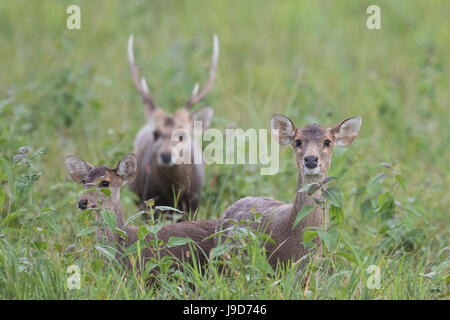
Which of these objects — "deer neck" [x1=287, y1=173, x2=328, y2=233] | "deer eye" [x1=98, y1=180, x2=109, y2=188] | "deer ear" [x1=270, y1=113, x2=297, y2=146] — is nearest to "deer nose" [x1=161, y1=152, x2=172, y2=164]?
"deer eye" [x1=98, y1=180, x2=109, y2=188]

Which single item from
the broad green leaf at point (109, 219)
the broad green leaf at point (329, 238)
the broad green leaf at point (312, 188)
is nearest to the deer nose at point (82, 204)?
the broad green leaf at point (109, 219)

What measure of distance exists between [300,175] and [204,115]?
2818 mm

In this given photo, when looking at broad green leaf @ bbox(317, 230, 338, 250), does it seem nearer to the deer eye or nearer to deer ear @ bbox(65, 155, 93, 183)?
the deer eye

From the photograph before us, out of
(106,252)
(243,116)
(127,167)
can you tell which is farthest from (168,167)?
(106,252)

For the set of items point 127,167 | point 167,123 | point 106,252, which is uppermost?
point 167,123

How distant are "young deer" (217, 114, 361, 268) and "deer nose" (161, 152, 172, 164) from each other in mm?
1845

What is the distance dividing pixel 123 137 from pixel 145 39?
4.53m

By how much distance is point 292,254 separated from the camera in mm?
4566

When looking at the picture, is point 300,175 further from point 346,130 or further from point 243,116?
point 243,116

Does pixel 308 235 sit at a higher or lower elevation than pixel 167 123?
lower

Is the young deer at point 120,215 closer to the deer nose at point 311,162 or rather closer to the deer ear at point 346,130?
the deer nose at point 311,162

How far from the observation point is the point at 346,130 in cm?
490

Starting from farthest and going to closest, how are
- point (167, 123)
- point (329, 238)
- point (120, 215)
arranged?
1. point (167, 123)
2. point (120, 215)
3. point (329, 238)
